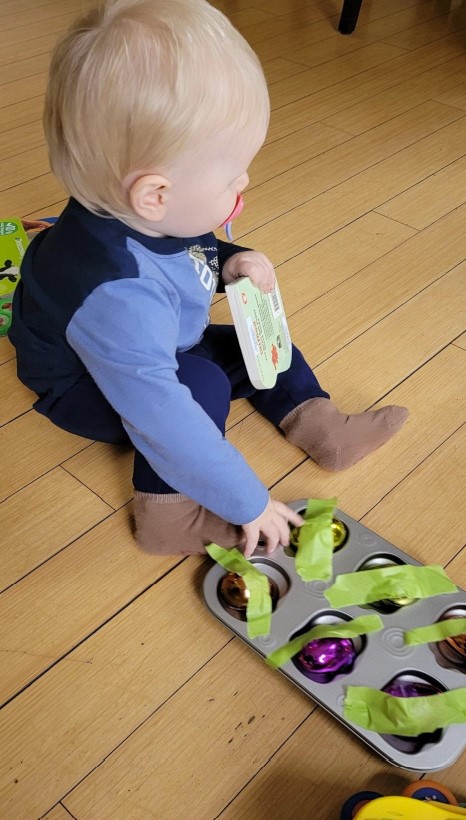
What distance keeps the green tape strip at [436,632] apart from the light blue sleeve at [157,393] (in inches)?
7.8

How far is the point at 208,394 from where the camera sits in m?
0.87

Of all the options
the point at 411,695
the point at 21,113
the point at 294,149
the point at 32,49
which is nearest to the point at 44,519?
the point at 411,695

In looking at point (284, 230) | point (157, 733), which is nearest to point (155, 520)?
point (157, 733)

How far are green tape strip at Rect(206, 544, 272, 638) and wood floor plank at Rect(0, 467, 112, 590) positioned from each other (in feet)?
0.53

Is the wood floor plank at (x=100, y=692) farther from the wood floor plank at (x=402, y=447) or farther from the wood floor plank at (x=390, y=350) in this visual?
the wood floor plank at (x=390, y=350)

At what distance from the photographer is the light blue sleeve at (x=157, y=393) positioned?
2.38ft

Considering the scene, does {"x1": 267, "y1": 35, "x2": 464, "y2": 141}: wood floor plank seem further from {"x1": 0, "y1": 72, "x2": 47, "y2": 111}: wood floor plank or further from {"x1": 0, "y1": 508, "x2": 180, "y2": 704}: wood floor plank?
{"x1": 0, "y1": 508, "x2": 180, "y2": 704}: wood floor plank

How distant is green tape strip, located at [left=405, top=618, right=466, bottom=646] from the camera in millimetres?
775

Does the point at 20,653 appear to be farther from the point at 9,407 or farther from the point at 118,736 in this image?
the point at 9,407

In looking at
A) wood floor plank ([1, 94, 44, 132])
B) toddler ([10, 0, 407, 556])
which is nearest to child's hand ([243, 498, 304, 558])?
toddler ([10, 0, 407, 556])

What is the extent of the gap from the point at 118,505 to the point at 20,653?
0.70ft

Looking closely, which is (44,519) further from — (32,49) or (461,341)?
(32,49)

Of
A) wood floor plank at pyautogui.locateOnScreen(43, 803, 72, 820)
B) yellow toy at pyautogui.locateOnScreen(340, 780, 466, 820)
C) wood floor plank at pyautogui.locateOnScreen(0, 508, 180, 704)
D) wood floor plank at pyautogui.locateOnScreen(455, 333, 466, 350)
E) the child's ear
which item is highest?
the child's ear

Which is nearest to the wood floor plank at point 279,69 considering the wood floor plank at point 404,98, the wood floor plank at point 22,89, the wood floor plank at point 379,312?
the wood floor plank at point 404,98
